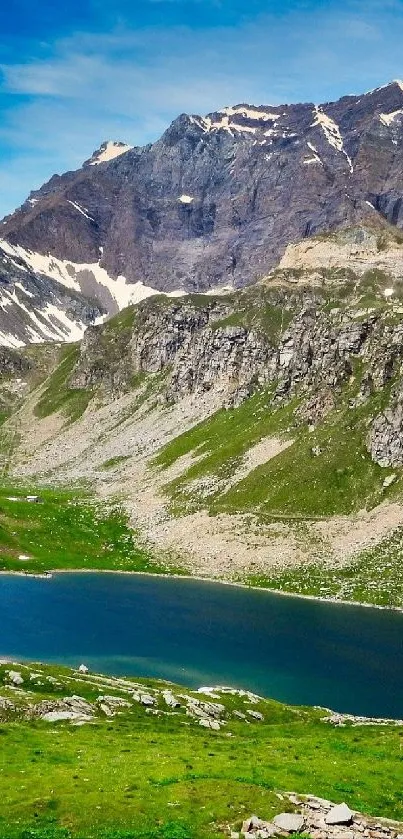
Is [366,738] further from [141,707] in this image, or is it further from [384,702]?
[384,702]

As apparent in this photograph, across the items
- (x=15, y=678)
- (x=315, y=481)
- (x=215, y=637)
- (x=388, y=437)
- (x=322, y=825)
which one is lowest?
(x=215, y=637)

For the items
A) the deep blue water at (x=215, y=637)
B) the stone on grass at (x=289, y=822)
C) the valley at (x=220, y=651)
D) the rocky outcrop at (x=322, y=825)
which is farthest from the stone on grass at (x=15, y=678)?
the stone on grass at (x=289, y=822)

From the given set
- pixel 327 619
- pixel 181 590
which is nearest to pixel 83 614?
pixel 181 590

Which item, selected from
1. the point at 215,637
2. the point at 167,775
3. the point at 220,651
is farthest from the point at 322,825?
the point at 215,637

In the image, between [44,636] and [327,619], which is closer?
[44,636]

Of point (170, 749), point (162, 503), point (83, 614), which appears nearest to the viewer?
point (170, 749)

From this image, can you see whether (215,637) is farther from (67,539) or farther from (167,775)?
(67,539)

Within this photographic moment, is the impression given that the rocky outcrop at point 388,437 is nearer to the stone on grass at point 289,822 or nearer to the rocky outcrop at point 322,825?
the rocky outcrop at point 322,825
